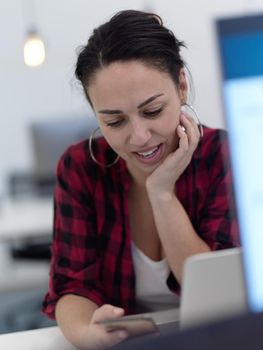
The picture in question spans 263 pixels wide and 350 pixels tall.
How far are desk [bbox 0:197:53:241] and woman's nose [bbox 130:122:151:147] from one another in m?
1.94

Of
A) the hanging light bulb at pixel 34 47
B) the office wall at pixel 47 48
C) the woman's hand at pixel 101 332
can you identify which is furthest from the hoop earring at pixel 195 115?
the office wall at pixel 47 48

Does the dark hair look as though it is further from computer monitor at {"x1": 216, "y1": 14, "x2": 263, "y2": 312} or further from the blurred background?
the blurred background

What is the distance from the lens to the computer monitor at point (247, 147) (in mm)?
519

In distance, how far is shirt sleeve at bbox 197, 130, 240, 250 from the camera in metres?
1.04

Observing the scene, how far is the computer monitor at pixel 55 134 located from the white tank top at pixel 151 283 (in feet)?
7.14

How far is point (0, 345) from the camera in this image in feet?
2.85

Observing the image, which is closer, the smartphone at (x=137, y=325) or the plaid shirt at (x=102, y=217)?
the smartphone at (x=137, y=325)

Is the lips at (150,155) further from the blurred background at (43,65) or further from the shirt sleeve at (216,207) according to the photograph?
the blurred background at (43,65)

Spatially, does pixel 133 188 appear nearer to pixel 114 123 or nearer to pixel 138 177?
pixel 138 177

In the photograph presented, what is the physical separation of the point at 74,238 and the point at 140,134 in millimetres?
265

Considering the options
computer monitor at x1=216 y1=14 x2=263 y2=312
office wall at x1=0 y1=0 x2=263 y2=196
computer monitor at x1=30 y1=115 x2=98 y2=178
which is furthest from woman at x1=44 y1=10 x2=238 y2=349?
office wall at x1=0 y1=0 x2=263 y2=196

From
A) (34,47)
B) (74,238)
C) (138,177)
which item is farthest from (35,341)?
(34,47)

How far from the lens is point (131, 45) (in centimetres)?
99

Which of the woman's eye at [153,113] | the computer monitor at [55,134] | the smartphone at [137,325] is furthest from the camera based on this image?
the computer monitor at [55,134]
